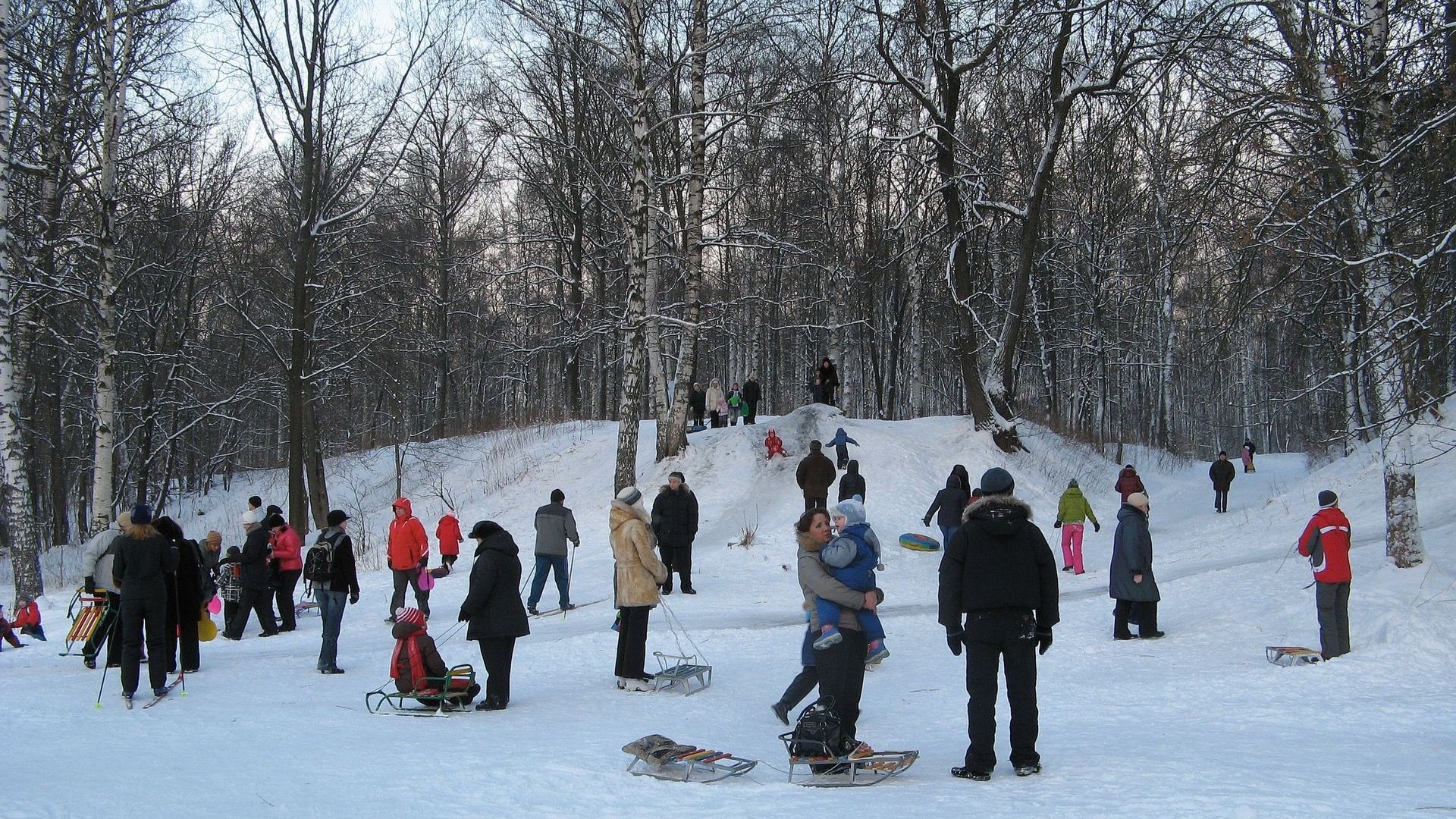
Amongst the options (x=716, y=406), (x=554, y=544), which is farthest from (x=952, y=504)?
(x=716, y=406)

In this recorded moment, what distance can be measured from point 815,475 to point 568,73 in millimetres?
15959

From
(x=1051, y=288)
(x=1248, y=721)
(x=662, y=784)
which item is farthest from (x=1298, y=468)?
(x=662, y=784)

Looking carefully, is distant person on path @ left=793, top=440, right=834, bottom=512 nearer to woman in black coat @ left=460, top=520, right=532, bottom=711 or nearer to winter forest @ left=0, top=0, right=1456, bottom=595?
winter forest @ left=0, top=0, right=1456, bottom=595

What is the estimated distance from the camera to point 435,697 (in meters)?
8.34

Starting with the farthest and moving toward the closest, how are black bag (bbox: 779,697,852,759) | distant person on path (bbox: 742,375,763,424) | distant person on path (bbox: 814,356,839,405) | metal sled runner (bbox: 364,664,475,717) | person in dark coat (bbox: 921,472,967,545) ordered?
distant person on path (bbox: 814,356,839,405), distant person on path (bbox: 742,375,763,424), person in dark coat (bbox: 921,472,967,545), metal sled runner (bbox: 364,664,475,717), black bag (bbox: 779,697,852,759)

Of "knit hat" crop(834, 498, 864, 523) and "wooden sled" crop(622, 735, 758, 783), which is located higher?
"knit hat" crop(834, 498, 864, 523)

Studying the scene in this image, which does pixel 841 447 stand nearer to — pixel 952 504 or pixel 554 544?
pixel 952 504

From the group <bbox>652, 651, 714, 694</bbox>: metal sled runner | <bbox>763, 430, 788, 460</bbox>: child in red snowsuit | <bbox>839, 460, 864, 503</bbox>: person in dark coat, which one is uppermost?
<bbox>763, 430, 788, 460</bbox>: child in red snowsuit

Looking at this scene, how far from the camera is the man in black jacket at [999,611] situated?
19.7 ft

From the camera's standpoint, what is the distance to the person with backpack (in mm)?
10031

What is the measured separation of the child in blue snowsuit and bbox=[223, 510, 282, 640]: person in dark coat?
8.72m

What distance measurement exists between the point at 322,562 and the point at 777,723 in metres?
5.03

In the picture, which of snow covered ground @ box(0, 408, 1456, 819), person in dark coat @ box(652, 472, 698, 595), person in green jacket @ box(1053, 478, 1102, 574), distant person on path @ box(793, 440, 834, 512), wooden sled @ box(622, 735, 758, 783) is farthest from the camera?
distant person on path @ box(793, 440, 834, 512)

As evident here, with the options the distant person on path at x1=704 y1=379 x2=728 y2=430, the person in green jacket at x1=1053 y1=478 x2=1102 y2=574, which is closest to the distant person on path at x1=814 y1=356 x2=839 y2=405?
the distant person on path at x1=704 y1=379 x2=728 y2=430
